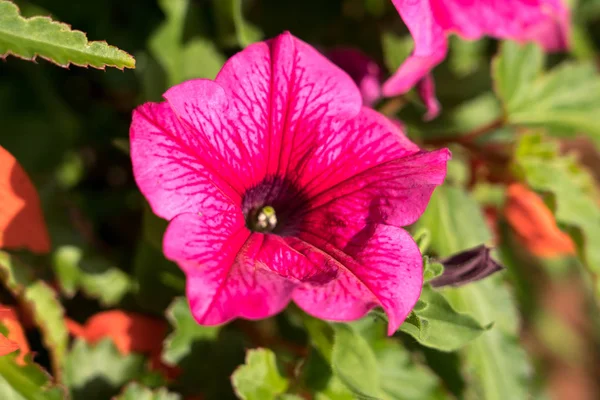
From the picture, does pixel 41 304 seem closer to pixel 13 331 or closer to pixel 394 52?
pixel 13 331

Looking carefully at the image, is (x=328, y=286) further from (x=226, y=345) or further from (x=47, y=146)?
(x=47, y=146)

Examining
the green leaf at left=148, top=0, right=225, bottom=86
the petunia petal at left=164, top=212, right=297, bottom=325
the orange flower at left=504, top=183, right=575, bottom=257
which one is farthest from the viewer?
the orange flower at left=504, top=183, right=575, bottom=257

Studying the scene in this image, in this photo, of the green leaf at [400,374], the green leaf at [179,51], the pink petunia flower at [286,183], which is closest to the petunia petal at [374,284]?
the pink petunia flower at [286,183]

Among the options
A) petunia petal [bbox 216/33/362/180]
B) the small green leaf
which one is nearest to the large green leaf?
the small green leaf

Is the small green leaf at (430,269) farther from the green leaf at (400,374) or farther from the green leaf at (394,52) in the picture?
the green leaf at (394,52)

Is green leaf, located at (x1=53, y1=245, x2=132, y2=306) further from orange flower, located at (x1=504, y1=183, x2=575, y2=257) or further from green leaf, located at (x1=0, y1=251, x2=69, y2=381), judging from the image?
orange flower, located at (x1=504, y1=183, x2=575, y2=257)
